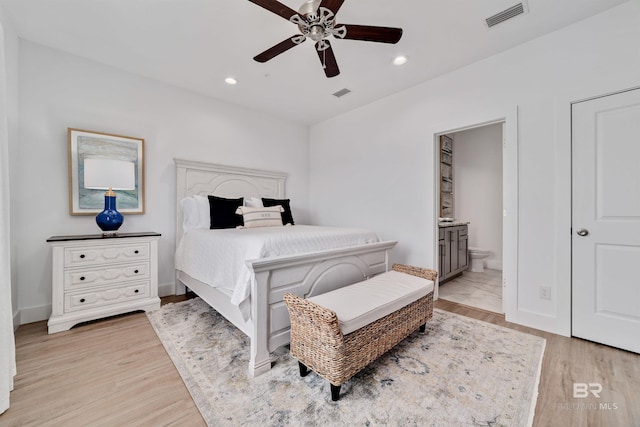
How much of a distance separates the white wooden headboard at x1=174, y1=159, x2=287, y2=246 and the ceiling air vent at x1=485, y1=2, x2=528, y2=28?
124 inches

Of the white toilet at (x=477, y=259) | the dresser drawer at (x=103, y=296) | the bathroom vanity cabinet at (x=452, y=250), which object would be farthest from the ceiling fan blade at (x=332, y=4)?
the white toilet at (x=477, y=259)

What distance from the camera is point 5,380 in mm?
1326

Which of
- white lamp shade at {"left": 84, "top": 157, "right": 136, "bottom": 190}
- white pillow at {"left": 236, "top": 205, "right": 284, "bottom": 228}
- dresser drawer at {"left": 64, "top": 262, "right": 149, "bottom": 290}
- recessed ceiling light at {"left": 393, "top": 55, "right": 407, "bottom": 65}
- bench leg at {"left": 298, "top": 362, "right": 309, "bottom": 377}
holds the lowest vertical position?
bench leg at {"left": 298, "top": 362, "right": 309, "bottom": 377}

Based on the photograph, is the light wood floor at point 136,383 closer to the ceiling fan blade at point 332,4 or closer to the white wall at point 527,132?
the white wall at point 527,132

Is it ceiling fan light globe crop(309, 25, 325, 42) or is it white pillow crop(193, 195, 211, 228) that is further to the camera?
white pillow crop(193, 195, 211, 228)

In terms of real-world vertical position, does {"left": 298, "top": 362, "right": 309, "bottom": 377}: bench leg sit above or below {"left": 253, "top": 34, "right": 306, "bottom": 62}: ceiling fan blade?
below

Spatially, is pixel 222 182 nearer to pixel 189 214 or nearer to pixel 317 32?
pixel 189 214

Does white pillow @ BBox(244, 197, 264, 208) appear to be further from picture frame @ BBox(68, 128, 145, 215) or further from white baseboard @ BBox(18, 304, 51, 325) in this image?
white baseboard @ BBox(18, 304, 51, 325)

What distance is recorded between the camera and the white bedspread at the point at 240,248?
1.84 m

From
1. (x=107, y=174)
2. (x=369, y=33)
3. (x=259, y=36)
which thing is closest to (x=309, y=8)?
(x=369, y=33)

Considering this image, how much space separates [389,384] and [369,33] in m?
2.31

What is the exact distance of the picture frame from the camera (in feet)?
8.71

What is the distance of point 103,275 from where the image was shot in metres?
2.47

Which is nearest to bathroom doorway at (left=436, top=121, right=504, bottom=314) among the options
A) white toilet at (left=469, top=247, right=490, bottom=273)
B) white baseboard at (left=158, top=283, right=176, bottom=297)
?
white toilet at (left=469, top=247, right=490, bottom=273)
